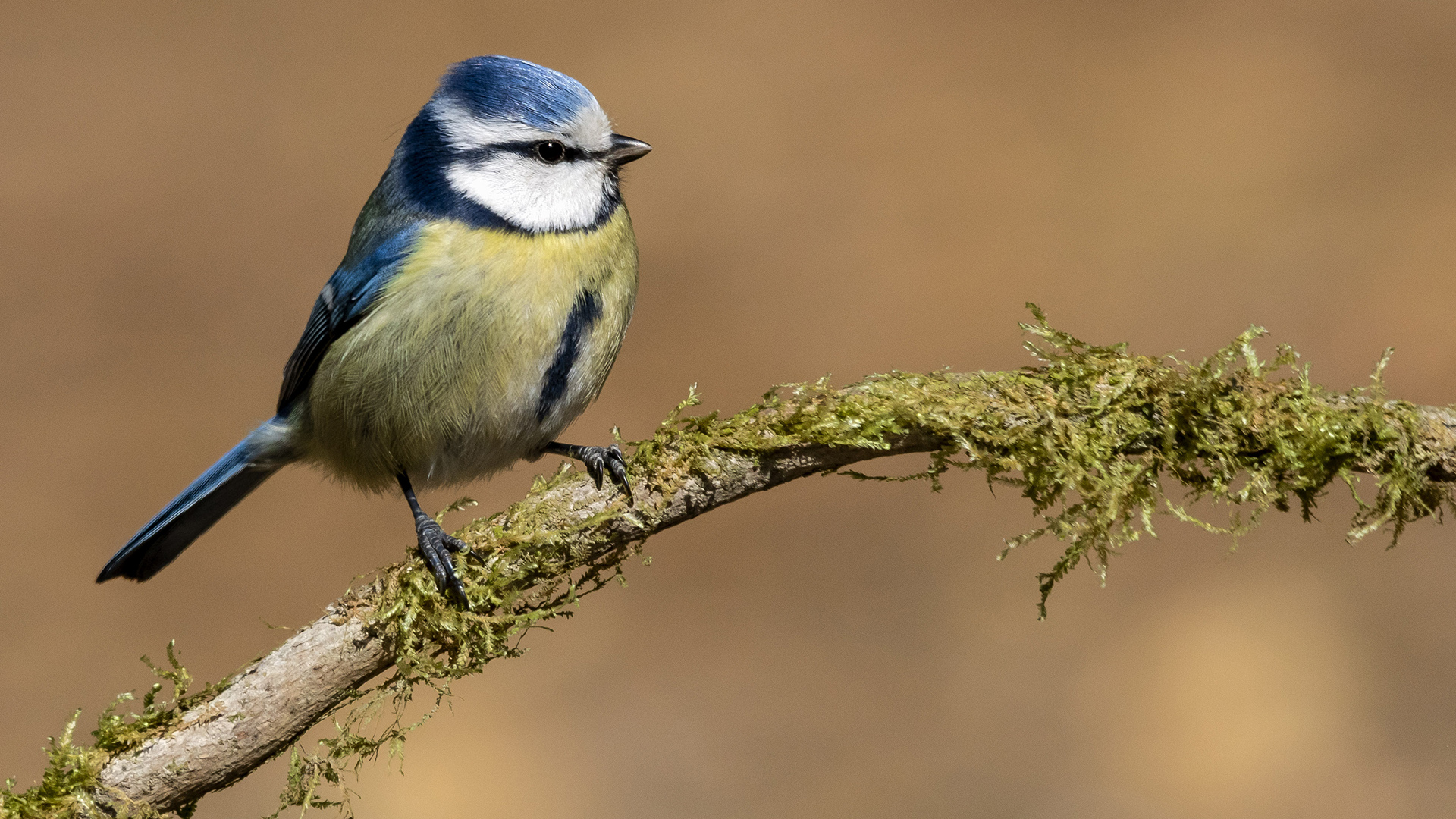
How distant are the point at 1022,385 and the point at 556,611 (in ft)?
2.24

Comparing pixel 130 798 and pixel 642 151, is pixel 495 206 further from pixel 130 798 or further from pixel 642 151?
pixel 130 798

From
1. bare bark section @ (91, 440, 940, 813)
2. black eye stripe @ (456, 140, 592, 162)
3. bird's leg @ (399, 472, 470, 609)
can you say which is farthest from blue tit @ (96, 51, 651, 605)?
bare bark section @ (91, 440, 940, 813)

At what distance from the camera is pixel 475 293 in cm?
173

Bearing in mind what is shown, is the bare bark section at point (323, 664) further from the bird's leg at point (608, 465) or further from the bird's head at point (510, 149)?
the bird's head at point (510, 149)

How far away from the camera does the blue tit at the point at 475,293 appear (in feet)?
5.74

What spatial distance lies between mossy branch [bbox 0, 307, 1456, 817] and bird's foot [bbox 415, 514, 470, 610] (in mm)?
14

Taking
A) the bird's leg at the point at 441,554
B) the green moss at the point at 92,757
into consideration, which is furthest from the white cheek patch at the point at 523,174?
the green moss at the point at 92,757

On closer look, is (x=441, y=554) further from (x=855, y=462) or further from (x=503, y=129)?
(x=503, y=129)

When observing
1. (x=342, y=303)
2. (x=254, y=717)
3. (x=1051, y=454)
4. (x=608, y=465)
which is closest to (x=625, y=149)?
(x=342, y=303)

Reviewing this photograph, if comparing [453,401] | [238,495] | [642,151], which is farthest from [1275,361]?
[238,495]

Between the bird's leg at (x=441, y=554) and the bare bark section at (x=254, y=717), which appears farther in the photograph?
the bird's leg at (x=441, y=554)

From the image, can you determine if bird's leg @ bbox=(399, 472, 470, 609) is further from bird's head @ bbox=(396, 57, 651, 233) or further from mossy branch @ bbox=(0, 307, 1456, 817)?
bird's head @ bbox=(396, 57, 651, 233)

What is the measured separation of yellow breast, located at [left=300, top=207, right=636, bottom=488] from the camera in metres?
1.74

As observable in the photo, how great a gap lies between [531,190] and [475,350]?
304mm
